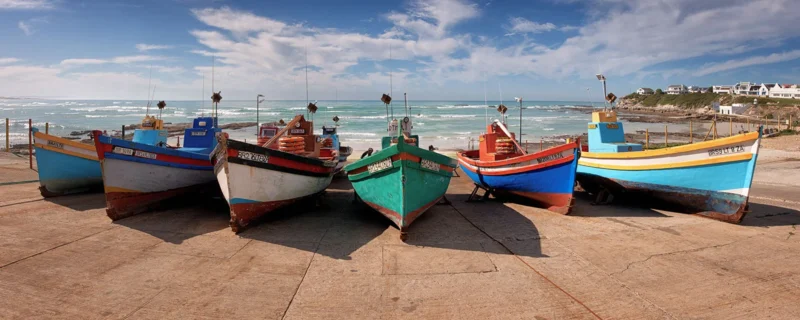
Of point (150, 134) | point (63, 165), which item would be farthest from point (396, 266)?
point (150, 134)

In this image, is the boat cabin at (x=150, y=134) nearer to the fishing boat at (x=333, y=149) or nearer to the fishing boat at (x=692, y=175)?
the fishing boat at (x=333, y=149)

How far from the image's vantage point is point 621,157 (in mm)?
10047

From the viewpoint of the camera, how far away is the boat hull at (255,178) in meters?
7.48

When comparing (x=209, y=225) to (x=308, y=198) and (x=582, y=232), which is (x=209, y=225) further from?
(x=582, y=232)

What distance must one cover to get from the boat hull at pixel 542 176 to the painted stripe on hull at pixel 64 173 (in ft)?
37.4

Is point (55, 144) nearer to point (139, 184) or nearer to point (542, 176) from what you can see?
point (139, 184)

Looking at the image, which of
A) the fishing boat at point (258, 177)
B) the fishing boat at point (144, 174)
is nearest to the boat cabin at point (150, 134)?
the fishing boat at point (144, 174)

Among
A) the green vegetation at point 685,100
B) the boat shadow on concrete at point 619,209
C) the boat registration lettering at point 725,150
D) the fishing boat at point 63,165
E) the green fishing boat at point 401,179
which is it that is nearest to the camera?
the green fishing boat at point 401,179

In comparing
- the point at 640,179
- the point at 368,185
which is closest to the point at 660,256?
the point at 640,179

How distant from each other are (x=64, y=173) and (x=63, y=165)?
23 cm

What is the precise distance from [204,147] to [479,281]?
1048 cm

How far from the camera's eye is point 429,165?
→ 802 centimetres

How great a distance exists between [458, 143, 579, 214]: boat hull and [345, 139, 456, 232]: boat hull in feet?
7.07

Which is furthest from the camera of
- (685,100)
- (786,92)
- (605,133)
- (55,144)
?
(685,100)
